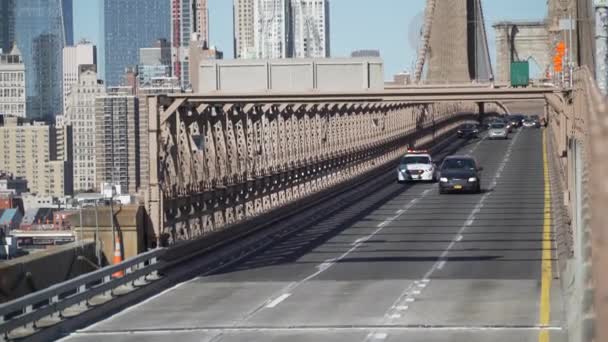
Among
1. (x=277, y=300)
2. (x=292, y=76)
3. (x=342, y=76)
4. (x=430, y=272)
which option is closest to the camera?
(x=277, y=300)

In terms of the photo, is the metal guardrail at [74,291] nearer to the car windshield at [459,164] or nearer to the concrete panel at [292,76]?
the concrete panel at [292,76]

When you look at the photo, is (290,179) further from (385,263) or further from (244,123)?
(385,263)

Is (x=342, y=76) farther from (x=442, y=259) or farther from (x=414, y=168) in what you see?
(x=414, y=168)

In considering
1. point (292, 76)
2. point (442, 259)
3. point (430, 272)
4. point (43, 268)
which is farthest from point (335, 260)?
point (43, 268)

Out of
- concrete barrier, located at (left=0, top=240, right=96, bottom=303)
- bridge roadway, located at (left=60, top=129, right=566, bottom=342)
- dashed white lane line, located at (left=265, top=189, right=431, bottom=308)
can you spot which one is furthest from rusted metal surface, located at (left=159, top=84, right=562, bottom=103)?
concrete barrier, located at (left=0, top=240, right=96, bottom=303)

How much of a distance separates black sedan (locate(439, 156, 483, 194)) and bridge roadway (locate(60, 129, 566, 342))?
8.88m

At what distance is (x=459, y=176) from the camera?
55.1 metres

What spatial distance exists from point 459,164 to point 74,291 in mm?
33567

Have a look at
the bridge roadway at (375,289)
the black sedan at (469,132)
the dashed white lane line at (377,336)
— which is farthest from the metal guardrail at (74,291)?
the black sedan at (469,132)

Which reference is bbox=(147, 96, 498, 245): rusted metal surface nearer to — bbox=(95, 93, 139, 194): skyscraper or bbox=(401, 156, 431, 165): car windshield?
bbox=(401, 156, 431, 165): car windshield

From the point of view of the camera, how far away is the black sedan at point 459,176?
2156 inches

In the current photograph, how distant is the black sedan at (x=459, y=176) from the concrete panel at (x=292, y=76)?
2080 centimetres

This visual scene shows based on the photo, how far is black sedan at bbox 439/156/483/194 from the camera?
180 ft

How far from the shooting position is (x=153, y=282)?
84.4ft
